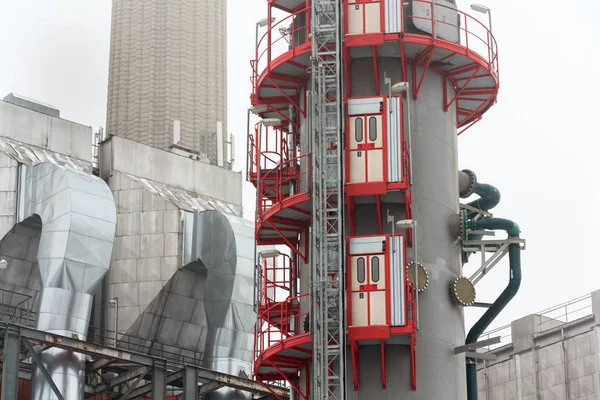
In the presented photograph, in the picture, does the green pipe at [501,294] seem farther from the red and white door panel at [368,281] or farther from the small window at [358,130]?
the small window at [358,130]

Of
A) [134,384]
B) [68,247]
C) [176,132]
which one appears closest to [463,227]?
[134,384]

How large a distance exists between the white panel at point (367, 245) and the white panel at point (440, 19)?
8.96 m

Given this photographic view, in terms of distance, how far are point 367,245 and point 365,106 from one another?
17.6 feet

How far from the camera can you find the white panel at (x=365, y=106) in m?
50.4

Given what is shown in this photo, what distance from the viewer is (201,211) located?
8338 cm

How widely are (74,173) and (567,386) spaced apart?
1180 inches

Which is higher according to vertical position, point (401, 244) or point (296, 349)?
point (401, 244)

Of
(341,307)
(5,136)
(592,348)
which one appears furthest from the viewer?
(5,136)

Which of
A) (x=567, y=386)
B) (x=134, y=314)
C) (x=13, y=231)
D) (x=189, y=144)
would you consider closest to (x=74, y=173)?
(x=13, y=231)

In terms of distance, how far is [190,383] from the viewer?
2916 inches

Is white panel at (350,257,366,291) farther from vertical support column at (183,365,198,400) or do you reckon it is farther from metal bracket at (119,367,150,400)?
vertical support column at (183,365,198,400)

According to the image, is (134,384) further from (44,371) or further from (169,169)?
(169,169)

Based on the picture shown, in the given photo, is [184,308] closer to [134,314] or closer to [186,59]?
[134,314]

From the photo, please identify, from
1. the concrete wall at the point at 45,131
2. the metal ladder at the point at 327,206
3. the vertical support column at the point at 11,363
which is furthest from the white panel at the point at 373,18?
the concrete wall at the point at 45,131
